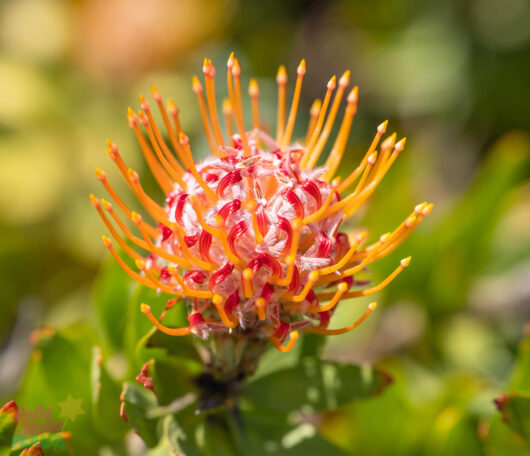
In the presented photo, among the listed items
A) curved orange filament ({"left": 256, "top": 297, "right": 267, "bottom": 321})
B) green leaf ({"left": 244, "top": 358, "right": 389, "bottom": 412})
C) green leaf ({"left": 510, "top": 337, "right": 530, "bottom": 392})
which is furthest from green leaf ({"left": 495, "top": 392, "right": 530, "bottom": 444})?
curved orange filament ({"left": 256, "top": 297, "right": 267, "bottom": 321})

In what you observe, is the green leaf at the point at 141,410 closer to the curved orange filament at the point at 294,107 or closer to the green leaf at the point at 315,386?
the green leaf at the point at 315,386

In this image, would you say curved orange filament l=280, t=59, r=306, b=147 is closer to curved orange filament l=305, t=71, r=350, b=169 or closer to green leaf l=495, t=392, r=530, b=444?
curved orange filament l=305, t=71, r=350, b=169

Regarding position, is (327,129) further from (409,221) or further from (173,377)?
(173,377)

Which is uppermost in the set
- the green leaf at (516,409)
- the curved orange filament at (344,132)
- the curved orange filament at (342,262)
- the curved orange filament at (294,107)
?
the curved orange filament at (294,107)

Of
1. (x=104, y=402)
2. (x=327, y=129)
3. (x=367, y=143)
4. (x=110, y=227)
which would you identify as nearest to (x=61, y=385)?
(x=104, y=402)

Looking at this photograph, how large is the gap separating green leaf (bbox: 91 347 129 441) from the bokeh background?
1.55ft

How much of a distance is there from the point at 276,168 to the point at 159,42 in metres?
1.51

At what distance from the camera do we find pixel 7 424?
2.43 feet

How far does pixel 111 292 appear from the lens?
39.6 inches

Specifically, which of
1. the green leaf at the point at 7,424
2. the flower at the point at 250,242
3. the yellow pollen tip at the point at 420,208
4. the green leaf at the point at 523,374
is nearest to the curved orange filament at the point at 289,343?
the flower at the point at 250,242

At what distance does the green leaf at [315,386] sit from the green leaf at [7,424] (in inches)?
13.1

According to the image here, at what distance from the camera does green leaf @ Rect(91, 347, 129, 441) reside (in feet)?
2.74

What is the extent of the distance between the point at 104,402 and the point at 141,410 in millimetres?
74

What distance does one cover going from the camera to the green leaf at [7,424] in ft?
2.42
